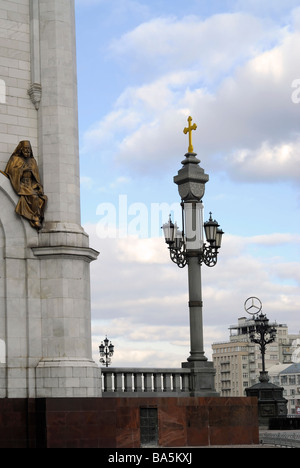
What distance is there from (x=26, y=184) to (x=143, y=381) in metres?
6.97

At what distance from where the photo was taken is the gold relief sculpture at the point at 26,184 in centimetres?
2606

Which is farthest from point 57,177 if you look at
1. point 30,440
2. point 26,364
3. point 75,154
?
point 30,440

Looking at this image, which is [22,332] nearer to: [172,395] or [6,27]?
[172,395]

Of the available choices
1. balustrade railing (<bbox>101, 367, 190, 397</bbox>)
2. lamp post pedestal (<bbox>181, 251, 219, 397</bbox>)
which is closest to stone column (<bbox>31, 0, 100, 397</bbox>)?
balustrade railing (<bbox>101, 367, 190, 397</bbox>)

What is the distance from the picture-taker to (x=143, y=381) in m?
27.8

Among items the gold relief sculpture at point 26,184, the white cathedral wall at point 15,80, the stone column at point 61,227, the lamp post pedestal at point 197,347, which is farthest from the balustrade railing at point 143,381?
the white cathedral wall at point 15,80

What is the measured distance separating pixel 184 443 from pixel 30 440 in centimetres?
468

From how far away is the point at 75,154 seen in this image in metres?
27.2

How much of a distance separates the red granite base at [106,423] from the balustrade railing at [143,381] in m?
1.19

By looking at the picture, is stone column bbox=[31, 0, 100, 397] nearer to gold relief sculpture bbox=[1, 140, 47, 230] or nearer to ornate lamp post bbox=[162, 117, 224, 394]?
gold relief sculpture bbox=[1, 140, 47, 230]

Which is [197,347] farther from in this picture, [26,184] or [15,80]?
[15,80]

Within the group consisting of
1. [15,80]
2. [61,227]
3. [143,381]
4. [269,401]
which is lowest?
[269,401]

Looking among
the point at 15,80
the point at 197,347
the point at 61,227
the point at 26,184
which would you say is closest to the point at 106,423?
the point at 197,347
